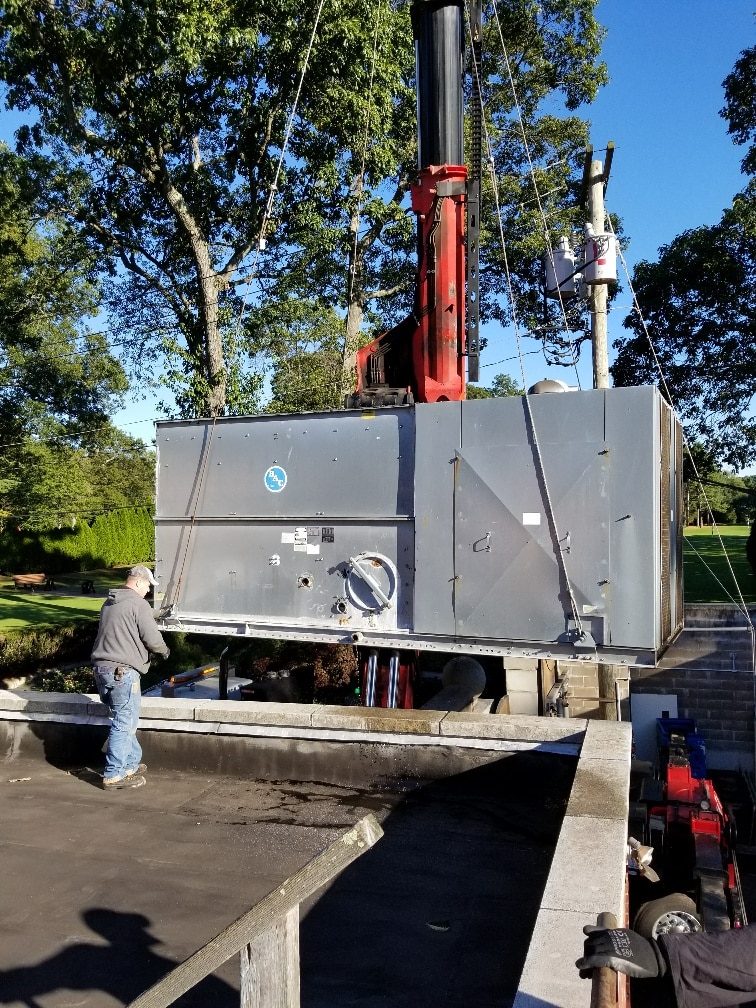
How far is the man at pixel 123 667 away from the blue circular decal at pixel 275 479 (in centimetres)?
207

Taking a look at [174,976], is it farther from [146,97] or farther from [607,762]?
[146,97]

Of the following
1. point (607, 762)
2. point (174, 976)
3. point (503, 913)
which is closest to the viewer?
point (174, 976)

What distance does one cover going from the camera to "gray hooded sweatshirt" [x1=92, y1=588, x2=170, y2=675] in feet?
19.9

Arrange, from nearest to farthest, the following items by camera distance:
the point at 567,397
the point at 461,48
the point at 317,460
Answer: the point at 567,397, the point at 317,460, the point at 461,48

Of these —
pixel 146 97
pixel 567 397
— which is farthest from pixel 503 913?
pixel 146 97

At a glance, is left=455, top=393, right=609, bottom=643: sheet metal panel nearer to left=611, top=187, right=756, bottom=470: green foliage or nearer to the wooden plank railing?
the wooden plank railing

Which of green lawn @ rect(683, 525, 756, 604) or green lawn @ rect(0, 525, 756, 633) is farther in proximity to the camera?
green lawn @ rect(0, 525, 756, 633)

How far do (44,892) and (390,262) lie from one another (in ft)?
60.5

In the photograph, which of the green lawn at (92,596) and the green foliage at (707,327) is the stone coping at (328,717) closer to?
the green lawn at (92,596)

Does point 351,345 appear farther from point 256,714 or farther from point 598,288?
point 256,714

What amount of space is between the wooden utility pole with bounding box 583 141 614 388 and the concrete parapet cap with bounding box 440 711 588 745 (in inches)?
257

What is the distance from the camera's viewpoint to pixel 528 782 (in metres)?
5.81

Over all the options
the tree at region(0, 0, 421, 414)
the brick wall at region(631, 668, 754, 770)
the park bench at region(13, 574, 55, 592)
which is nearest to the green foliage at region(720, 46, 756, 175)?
the tree at region(0, 0, 421, 414)

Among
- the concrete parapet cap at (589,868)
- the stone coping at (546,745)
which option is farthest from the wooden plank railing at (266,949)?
the concrete parapet cap at (589,868)
